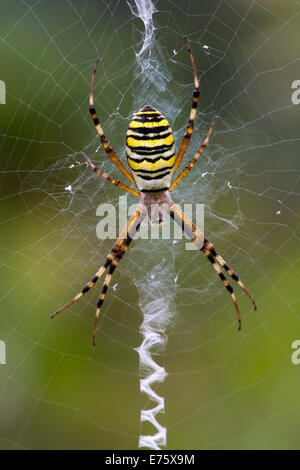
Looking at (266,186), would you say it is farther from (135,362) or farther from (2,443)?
(2,443)
